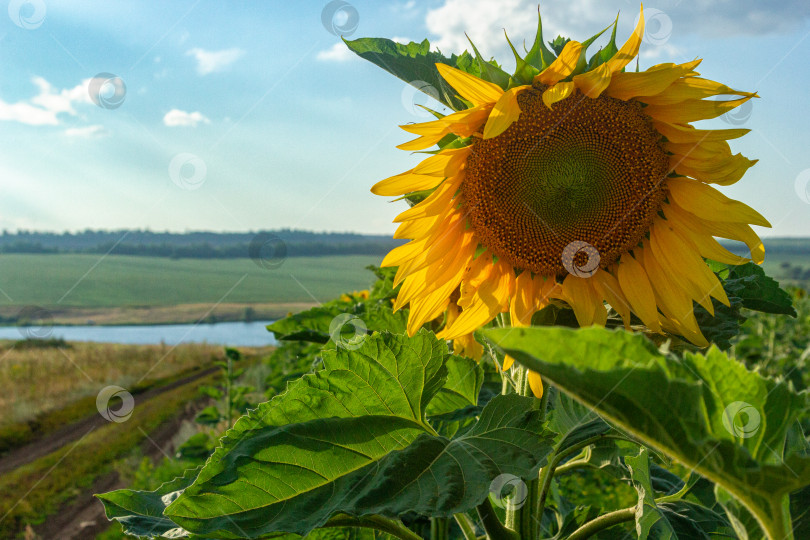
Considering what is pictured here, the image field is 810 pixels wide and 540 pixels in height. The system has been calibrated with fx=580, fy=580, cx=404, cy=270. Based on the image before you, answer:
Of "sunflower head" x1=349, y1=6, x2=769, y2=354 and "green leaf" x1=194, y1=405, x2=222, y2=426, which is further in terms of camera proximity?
"green leaf" x1=194, y1=405, x2=222, y2=426

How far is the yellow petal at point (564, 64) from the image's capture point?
3.66ft

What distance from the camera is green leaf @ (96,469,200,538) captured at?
0.94 metres

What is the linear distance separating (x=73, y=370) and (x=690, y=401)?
2681 centimetres

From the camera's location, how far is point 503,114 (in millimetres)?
1111

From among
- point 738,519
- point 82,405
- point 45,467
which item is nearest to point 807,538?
point 738,519

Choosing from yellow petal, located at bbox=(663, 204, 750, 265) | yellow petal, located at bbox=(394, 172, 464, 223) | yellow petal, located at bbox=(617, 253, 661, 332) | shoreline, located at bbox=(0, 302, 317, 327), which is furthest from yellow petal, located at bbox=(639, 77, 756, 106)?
shoreline, located at bbox=(0, 302, 317, 327)

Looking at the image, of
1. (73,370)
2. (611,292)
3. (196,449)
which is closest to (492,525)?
(611,292)

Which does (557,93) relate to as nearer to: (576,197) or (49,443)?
(576,197)

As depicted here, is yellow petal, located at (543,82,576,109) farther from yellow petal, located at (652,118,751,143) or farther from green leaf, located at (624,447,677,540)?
green leaf, located at (624,447,677,540)

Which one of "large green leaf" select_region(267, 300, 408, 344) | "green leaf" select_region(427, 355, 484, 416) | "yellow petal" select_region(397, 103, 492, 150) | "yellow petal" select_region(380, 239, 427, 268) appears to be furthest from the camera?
"large green leaf" select_region(267, 300, 408, 344)

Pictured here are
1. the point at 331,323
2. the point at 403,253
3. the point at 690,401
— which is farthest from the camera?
the point at 331,323

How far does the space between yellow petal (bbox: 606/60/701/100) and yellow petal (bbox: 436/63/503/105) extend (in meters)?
0.23

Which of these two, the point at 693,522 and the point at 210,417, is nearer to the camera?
the point at 693,522

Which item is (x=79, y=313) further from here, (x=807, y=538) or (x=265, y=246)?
(x=807, y=538)
